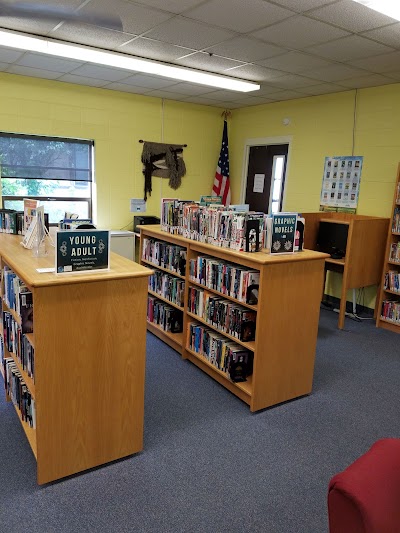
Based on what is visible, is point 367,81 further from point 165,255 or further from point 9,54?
point 9,54

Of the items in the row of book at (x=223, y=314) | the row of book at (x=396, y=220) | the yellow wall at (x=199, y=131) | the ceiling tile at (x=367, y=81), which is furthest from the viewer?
the yellow wall at (x=199, y=131)

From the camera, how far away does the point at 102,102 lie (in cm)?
586

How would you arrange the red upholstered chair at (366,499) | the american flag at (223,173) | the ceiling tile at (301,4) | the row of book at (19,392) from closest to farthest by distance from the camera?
the red upholstered chair at (366,499), the row of book at (19,392), the ceiling tile at (301,4), the american flag at (223,173)

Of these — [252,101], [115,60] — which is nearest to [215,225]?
[115,60]

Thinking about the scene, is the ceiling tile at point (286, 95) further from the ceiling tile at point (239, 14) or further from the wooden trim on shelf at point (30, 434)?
the wooden trim on shelf at point (30, 434)

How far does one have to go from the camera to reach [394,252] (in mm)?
4777

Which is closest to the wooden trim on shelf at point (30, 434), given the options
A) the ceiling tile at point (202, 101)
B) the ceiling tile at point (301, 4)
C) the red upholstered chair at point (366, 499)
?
the red upholstered chair at point (366, 499)

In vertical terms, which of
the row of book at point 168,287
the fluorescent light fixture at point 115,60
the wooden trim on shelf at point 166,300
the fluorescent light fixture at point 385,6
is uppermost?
the fluorescent light fixture at point 115,60

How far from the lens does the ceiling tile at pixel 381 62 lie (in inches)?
151

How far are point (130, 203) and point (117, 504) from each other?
485 centimetres

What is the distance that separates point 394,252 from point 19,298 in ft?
13.5

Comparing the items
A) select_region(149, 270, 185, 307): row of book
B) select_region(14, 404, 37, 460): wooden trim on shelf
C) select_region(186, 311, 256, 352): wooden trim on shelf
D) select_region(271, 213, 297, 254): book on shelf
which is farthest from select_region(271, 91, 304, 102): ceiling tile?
select_region(14, 404, 37, 460): wooden trim on shelf

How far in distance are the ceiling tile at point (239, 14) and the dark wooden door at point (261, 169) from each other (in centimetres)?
312

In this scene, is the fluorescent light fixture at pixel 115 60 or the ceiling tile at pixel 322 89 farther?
the ceiling tile at pixel 322 89
